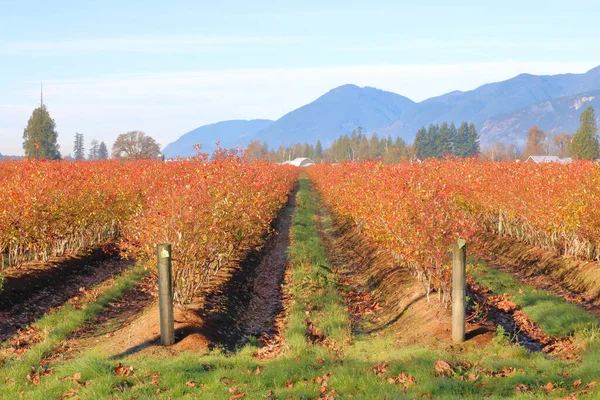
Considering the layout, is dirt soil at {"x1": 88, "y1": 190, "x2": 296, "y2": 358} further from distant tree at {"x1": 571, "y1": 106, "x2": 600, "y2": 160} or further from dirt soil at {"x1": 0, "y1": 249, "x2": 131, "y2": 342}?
distant tree at {"x1": 571, "y1": 106, "x2": 600, "y2": 160}

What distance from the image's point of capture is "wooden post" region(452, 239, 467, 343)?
9.31 m

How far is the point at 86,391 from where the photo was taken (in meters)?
7.50

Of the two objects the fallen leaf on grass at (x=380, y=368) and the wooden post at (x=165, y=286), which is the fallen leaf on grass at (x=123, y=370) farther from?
the fallen leaf on grass at (x=380, y=368)

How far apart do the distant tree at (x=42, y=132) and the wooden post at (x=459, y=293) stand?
91163 millimetres

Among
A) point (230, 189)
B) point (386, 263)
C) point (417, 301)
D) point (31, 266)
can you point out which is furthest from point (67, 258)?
point (417, 301)

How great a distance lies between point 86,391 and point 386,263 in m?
11.0

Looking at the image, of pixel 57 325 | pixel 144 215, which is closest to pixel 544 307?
pixel 144 215

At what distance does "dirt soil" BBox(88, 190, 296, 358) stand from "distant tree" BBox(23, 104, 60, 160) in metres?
83.9

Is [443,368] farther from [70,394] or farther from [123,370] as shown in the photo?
[70,394]

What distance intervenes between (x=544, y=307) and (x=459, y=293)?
12.7 feet

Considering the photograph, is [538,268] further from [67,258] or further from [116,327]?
[67,258]

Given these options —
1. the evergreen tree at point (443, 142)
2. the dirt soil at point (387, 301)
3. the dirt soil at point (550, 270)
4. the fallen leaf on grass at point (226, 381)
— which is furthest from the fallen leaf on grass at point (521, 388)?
the evergreen tree at point (443, 142)

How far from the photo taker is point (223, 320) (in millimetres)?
11594

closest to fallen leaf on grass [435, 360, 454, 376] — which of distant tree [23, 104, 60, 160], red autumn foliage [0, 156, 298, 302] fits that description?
red autumn foliage [0, 156, 298, 302]
